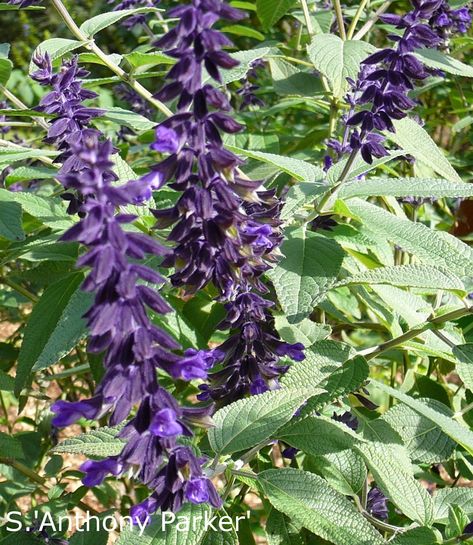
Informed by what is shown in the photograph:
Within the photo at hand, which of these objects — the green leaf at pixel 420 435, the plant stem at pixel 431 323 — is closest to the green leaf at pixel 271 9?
the plant stem at pixel 431 323

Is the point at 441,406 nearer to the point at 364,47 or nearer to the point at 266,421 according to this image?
the point at 266,421

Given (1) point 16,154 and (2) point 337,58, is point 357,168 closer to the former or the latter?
(2) point 337,58

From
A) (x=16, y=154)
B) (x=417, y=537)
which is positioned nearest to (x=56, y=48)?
(x=16, y=154)

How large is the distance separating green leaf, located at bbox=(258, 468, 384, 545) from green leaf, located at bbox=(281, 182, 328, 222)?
0.59m

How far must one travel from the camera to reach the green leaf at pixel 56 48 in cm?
206

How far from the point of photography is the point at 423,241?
1.65 meters

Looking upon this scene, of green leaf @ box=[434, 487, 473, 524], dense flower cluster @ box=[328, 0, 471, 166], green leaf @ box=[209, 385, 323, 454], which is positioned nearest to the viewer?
green leaf @ box=[209, 385, 323, 454]

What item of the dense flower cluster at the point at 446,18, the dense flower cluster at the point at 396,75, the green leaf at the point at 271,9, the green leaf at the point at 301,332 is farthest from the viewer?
the green leaf at the point at 271,9

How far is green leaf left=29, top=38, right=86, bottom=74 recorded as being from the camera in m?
2.06

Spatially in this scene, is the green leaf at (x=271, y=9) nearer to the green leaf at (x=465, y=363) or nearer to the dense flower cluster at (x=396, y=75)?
the dense flower cluster at (x=396, y=75)

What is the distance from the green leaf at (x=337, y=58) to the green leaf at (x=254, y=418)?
972 mm

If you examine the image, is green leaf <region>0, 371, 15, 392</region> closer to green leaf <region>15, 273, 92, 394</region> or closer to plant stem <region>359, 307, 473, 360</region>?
green leaf <region>15, 273, 92, 394</region>

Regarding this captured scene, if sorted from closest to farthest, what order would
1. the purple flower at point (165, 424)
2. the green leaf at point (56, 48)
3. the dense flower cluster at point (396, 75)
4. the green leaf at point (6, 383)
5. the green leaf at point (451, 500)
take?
1. the purple flower at point (165, 424)
2. the dense flower cluster at point (396, 75)
3. the green leaf at point (451, 500)
4. the green leaf at point (56, 48)
5. the green leaf at point (6, 383)

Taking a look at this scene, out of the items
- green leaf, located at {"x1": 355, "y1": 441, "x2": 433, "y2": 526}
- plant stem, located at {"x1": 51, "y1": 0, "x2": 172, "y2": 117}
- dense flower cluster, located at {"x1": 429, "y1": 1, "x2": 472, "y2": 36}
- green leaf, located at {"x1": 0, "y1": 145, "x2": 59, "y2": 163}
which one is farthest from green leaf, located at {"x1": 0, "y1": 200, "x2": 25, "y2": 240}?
dense flower cluster, located at {"x1": 429, "y1": 1, "x2": 472, "y2": 36}
